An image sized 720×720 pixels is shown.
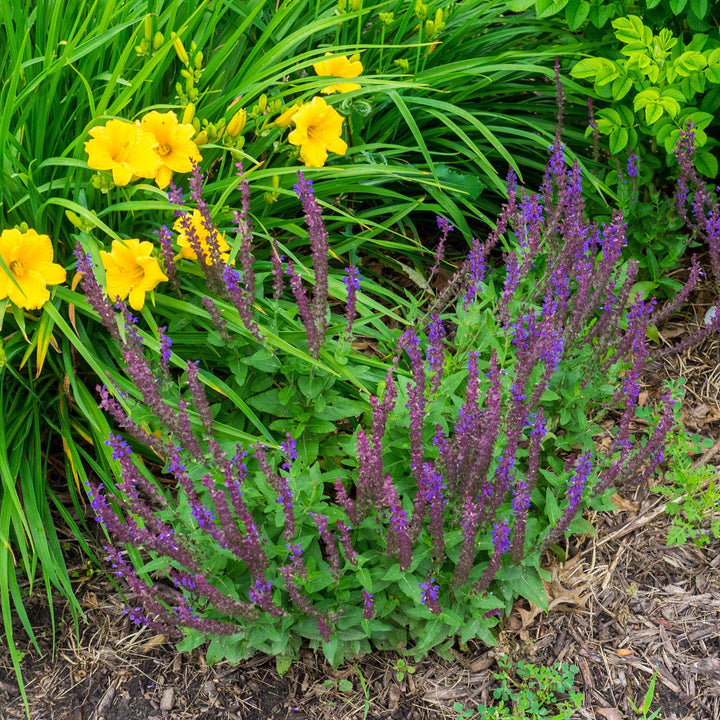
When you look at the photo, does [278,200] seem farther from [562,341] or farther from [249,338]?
[562,341]

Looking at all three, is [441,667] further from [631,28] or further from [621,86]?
[631,28]

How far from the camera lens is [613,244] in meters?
2.43

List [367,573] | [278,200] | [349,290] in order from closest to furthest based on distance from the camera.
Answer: [367,573], [349,290], [278,200]

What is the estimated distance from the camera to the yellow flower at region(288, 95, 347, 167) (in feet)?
8.09

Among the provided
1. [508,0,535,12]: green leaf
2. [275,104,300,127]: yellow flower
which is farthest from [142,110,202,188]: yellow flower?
[508,0,535,12]: green leaf

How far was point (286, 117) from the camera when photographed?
2.54 meters

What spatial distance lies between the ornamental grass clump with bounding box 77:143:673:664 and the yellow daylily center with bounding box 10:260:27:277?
0.91 ft

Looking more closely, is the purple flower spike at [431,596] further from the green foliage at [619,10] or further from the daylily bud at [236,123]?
the green foliage at [619,10]

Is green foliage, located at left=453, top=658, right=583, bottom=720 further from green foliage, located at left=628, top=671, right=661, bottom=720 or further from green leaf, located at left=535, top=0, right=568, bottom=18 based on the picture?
green leaf, located at left=535, top=0, right=568, bottom=18

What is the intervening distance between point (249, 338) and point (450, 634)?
1030 mm

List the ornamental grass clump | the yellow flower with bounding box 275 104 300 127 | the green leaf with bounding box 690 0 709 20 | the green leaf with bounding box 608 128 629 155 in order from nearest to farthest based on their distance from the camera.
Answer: the ornamental grass clump
the yellow flower with bounding box 275 104 300 127
the green leaf with bounding box 690 0 709 20
the green leaf with bounding box 608 128 629 155

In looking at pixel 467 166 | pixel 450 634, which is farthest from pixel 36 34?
pixel 450 634

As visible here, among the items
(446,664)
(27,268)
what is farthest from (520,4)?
(446,664)

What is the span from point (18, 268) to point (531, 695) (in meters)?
1.90
